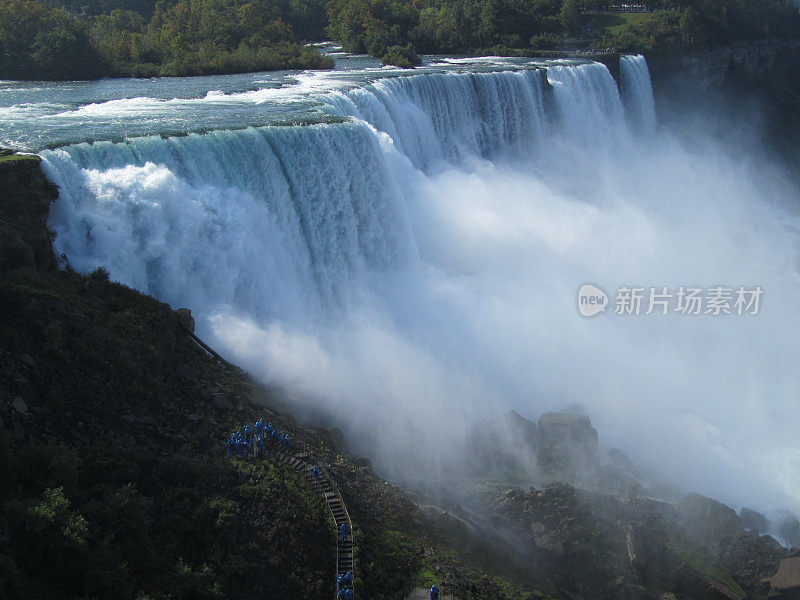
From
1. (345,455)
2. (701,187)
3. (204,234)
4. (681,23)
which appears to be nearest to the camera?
(345,455)

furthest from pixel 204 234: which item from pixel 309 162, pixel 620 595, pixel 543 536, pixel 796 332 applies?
pixel 796 332

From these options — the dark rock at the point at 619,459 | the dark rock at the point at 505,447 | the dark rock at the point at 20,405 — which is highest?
the dark rock at the point at 20,405

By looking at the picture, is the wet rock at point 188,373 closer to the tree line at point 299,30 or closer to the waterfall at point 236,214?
the waterfall at point 236,214

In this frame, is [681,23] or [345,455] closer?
[345,455]

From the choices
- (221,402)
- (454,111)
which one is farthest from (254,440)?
(454,111)

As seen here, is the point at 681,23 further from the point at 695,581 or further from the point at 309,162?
the point at 695,581

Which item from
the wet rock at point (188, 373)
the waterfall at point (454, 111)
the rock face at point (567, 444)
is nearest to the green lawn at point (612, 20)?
the waterfall at point (454, 111)

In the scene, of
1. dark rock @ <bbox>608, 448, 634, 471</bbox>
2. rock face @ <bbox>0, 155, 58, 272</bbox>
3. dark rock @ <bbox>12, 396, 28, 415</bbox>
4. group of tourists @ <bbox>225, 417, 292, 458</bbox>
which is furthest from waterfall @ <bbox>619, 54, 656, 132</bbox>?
dark rock @ <bbox>12, 396, 28, 415</bbox>
